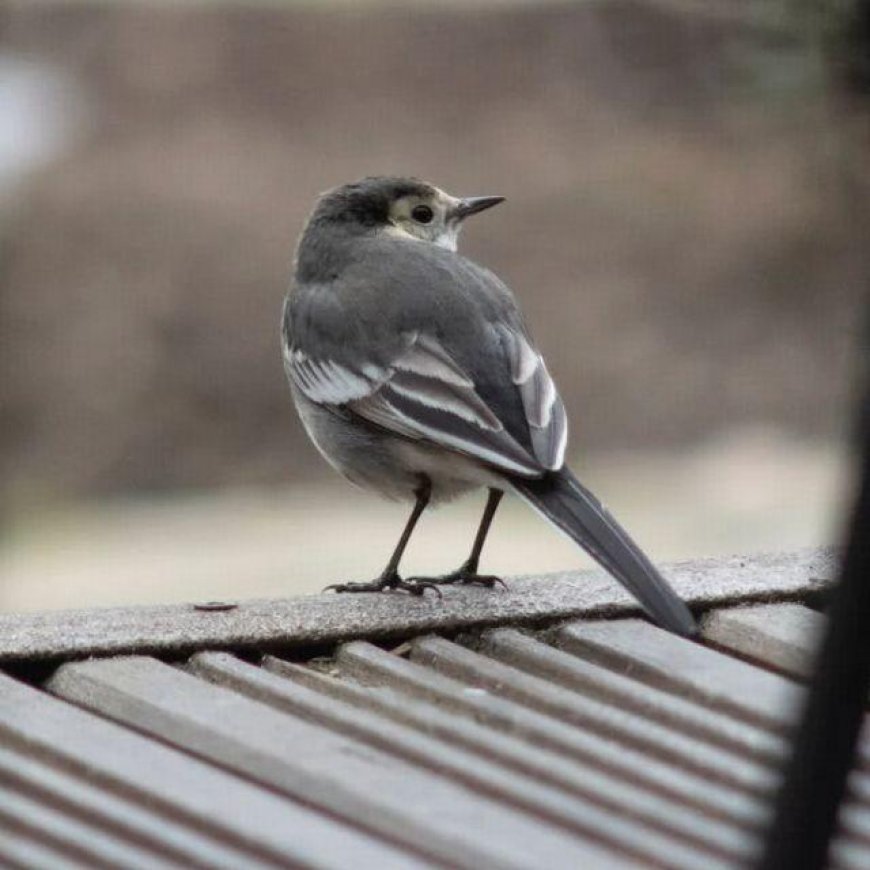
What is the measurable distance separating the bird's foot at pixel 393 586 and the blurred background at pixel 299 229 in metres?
6.48

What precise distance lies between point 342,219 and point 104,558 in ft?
21.5

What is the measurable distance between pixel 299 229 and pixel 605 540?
39.4 ft

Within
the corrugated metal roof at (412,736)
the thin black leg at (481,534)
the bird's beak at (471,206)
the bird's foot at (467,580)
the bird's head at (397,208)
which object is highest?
the bird's beak at (471,206)

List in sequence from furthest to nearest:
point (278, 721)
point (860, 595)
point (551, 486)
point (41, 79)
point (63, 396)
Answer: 1. point (41, 79)
2. point (63, 396)
3. point (551, 486)
4. point (278, 721)
5. point (860, 595)

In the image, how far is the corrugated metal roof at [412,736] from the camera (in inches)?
127

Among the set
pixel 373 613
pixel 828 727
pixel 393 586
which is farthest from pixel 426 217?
pixel 828 727

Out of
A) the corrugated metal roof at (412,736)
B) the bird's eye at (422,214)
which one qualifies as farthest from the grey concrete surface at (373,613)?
the bird's eye at (422,214)

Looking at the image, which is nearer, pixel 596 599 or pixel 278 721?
pixel 278 721

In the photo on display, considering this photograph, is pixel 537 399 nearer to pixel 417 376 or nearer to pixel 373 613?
pixel 417 376

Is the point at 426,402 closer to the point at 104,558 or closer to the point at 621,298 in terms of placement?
the point at 104,558

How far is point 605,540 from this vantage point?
4832mm

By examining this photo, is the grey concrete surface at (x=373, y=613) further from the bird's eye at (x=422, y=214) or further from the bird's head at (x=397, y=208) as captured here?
the bird's eye at (x=422, y=214)

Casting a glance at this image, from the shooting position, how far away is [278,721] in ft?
12.4

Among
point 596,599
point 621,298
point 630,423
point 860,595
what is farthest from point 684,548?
point 860,595
